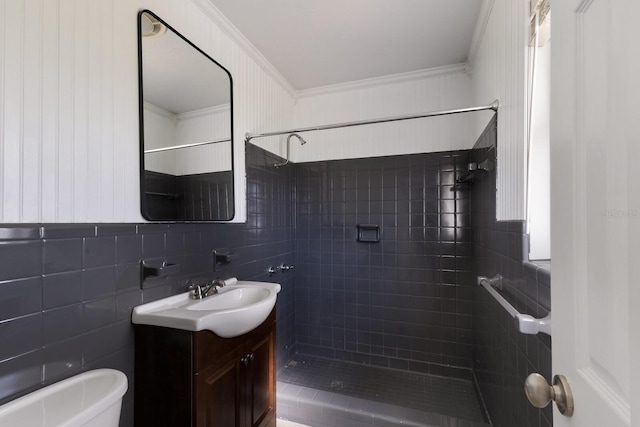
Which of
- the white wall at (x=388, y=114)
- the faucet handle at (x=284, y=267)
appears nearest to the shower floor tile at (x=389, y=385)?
the faucet handle at (x=284, y=267)

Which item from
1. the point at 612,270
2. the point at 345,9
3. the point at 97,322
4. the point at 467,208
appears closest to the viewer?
the point at 612,270

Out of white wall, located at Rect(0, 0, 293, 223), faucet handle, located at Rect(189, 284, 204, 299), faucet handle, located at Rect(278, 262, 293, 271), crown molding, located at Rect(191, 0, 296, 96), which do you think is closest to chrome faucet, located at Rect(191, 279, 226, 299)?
faucet handle, located at Rect(189, 284, 204, 299)

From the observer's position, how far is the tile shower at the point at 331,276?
0.89 meters

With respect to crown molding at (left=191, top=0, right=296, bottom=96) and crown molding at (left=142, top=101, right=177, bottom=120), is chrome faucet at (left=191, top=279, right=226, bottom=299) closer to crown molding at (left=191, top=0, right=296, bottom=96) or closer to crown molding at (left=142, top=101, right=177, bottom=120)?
crown molding at (left=142, top=101, right=177, bottom=120)

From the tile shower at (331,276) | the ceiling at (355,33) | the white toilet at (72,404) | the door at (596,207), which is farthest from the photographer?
the ceiling at (355,33)

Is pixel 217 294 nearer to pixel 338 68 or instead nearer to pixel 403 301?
pixel 403 301

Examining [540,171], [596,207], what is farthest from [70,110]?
[540,171]

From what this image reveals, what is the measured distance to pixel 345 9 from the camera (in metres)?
1.62

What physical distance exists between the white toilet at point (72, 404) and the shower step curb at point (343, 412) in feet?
4.20

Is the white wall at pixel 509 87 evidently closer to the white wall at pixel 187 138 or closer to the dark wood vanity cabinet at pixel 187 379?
the dark wood vanity cabinet at pixel 187 379

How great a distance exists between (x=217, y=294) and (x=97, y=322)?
540 millimetres

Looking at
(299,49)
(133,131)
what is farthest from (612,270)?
(299,49)

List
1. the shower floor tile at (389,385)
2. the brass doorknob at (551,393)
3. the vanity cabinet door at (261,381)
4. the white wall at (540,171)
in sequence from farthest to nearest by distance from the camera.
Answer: the shower floor tile at (389,385) < the vanity cabinet door at (261,381) < the white wall at (540,171) < the brass doorknob at (551,393)

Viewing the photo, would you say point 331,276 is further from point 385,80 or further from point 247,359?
point 385,80
